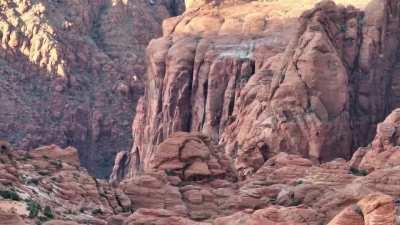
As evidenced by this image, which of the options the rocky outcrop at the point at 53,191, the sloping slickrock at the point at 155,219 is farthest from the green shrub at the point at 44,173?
the sloping slickrock at the point at 155,219

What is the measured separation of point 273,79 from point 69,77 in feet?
194

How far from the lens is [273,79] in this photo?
91125mm

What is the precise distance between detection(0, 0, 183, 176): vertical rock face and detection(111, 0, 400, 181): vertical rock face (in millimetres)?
25836

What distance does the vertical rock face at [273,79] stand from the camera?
8731cm

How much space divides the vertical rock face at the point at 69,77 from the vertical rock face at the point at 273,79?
25.8 metres

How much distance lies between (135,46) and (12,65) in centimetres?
1885

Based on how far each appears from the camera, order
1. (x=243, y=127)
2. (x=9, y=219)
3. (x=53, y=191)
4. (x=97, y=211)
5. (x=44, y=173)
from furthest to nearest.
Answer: (x=243, y=127) < (x=44, y=173) < (x=53, y=191) < (x=97, y=211) < (x=9, y=219)

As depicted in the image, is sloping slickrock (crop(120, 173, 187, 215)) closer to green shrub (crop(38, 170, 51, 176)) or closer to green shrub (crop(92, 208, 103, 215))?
green shrub (crop(92, 208, 103, 215))

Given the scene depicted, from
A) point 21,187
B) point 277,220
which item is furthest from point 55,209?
point 277,220

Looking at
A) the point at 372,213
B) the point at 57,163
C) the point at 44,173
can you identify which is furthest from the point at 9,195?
the point at 372,213

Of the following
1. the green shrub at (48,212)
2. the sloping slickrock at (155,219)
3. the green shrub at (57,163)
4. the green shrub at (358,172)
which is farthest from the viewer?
the green shrub at (358,172)

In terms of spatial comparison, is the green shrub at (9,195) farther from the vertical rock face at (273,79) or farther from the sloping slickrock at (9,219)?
the vertical rock face at (273,79)

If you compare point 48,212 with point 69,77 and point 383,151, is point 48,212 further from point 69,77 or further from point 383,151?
point 69,77

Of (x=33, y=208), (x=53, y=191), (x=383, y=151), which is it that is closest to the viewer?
(x=33, y=208)
